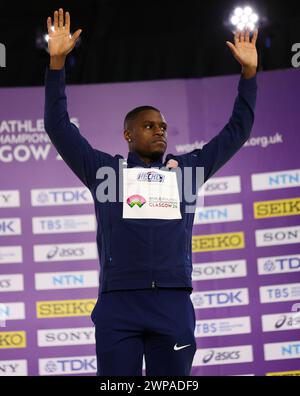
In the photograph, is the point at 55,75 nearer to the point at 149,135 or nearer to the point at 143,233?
the point at 149,135

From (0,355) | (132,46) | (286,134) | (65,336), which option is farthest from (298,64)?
(0,355)

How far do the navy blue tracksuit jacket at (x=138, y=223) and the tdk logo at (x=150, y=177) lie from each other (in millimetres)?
47

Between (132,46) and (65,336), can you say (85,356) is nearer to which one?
(65,336)

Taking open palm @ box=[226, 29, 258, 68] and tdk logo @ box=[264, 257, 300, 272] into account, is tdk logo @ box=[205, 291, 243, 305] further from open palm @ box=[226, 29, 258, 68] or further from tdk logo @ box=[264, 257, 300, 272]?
open palm @ box=[226, 29, 258, 68]

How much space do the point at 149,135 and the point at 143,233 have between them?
0.41 m

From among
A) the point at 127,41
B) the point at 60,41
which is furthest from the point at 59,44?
the point at 127,41

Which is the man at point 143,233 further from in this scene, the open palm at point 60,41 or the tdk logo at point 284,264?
the tdk logo at point 284,264

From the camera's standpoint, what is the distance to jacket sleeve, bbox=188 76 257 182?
3221 millimetres

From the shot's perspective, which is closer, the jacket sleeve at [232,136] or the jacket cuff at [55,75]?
the jacket cuff at [55,75]

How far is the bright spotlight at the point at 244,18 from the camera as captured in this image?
514cm

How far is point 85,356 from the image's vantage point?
512cm

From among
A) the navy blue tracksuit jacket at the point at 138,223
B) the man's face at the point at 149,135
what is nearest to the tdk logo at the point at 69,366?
the navy blue tracksuit jacket at the point at 138,223

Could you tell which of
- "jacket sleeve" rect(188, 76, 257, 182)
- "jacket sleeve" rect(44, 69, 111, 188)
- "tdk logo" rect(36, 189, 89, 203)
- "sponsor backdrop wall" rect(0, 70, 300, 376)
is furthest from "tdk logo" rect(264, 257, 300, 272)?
"jacket sleeve" rect(44, 69, 111, 188)

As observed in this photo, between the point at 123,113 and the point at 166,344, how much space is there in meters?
2.65
